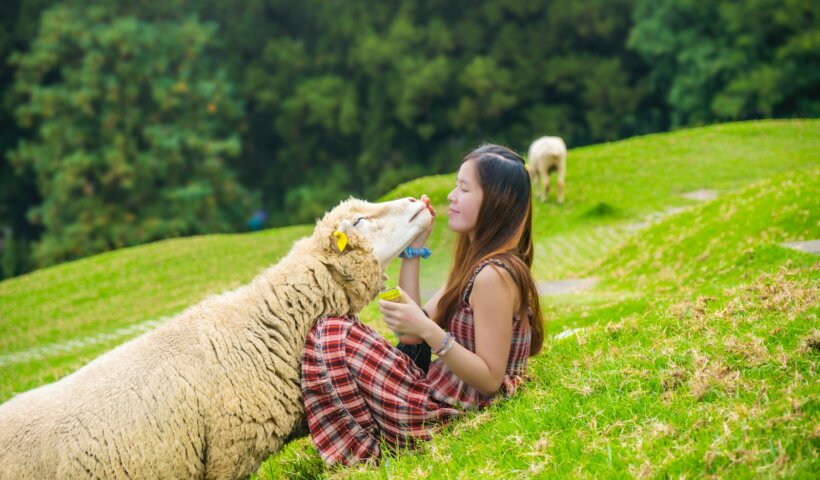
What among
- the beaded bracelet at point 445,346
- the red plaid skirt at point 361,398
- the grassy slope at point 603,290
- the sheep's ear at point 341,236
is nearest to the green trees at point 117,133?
the grassy slope at point 603,290

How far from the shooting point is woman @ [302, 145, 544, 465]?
12.2ft

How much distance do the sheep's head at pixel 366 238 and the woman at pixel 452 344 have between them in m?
0.22

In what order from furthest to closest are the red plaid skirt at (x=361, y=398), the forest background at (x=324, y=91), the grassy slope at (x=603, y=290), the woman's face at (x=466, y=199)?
the forest background at (x=324, y=91) → the woman's face at (x=466, y=199) → the red plaid skirt at (x=361, y=398) → the grassy slope at (x=603, y=290)

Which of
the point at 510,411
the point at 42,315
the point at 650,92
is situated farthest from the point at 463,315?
the point at 650,92

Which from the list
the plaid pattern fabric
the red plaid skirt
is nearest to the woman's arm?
the plaid pattern fabric

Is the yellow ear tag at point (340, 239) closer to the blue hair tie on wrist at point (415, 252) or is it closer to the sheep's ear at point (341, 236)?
the sheep's ear at point (341, 236)

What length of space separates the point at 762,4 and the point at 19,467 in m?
31.5

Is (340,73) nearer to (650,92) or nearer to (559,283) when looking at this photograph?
(650,92)

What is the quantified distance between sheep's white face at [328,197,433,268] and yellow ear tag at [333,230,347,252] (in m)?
0.13

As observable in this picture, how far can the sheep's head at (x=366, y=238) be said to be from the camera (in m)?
4.21

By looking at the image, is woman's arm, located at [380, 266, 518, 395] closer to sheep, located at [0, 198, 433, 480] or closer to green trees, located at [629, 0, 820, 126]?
sheep, located at [0, 198, 433, 480]

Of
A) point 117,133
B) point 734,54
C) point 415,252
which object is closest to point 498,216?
point 415,252

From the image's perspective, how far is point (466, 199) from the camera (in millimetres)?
4035

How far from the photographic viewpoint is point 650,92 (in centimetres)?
3484
